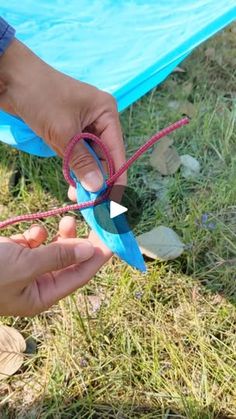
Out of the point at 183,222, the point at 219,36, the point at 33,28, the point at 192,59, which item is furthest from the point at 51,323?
the point at 219,36

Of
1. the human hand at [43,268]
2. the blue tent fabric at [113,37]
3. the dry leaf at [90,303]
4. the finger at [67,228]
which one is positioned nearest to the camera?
the human hand at [43,268]

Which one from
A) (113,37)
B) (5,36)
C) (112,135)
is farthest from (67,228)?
(113,37)

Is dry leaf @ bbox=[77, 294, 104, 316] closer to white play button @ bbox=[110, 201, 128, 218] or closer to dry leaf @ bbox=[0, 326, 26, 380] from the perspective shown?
dry leaf @ bbox=[0, 326, 26, 380]

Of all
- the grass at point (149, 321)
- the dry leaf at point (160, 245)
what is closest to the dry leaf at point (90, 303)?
the grass at point (149, 321)

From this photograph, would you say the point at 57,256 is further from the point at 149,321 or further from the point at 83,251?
the point at 149,321

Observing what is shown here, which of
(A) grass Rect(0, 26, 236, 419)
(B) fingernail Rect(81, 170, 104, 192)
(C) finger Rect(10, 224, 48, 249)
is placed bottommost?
(A) grass Rect(0, 26, 236, 419)

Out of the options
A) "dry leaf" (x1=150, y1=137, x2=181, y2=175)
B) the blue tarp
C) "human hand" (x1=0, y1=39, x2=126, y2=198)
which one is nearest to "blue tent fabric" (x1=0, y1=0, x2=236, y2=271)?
the blue tarp

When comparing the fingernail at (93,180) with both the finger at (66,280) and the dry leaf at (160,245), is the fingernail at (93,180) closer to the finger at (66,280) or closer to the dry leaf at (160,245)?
the finger at (66,280)
